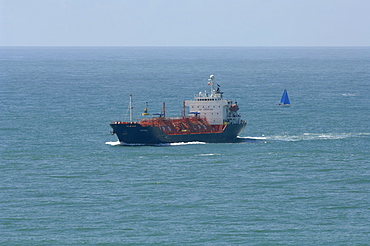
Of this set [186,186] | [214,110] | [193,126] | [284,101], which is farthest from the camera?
[284,101]

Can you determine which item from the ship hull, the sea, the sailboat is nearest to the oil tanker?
the ship hull

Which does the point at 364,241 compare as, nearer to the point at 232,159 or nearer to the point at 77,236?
the point at 77,236

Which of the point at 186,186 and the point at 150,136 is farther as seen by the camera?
the point at 150,136

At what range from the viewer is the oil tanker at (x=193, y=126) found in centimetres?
12600

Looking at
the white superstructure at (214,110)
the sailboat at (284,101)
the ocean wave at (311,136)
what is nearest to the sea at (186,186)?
the ocean wave at (311,136)

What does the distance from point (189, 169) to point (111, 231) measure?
100ft

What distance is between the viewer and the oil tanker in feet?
413

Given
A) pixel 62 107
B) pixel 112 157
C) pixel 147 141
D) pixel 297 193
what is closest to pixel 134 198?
pixel 297 193

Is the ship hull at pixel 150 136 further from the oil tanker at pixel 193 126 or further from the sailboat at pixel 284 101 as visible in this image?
the sailboat at pixel 284 101

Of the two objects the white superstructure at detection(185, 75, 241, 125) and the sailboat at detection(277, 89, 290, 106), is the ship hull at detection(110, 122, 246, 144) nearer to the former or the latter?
the white superstructure at detection(185, 75, 241, 125)

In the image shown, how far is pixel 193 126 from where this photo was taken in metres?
133

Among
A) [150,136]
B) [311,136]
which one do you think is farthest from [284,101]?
[150,136]

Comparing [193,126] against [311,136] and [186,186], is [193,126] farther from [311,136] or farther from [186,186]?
[186,186]

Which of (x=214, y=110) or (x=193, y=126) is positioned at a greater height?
(x=214, y=110)
